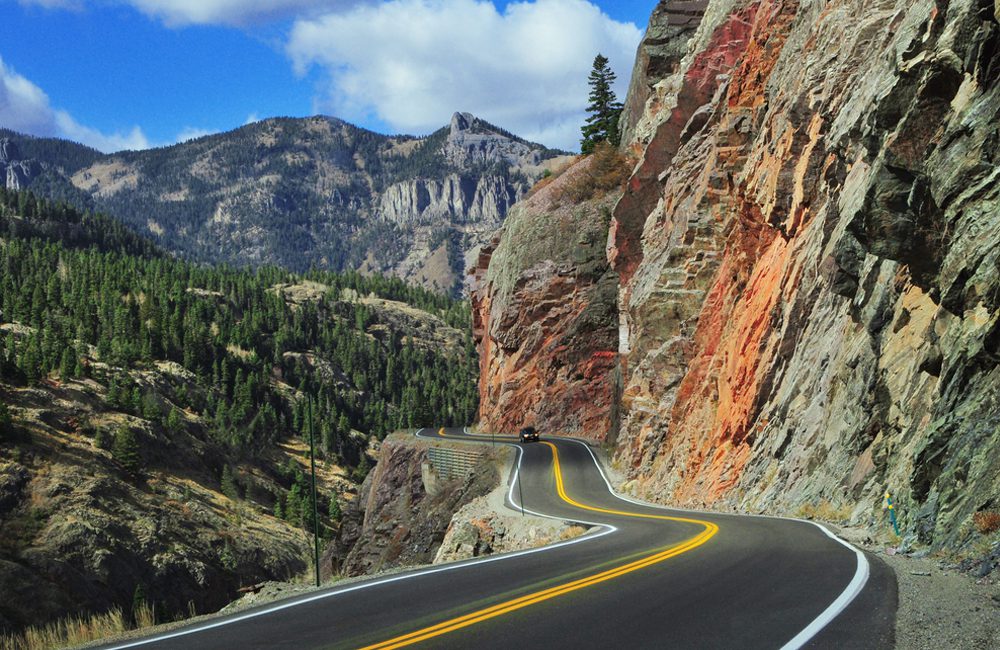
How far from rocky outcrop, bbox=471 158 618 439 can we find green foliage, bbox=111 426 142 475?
48691 millimetres

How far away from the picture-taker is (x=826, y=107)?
87.7 ft

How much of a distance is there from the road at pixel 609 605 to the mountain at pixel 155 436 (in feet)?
31.5

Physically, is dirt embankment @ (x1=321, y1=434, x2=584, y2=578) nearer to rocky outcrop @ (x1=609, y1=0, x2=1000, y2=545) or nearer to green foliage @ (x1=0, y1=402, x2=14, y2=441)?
rocky outcrop @ (x1=609, y1=0, x2=1000, y2=545)

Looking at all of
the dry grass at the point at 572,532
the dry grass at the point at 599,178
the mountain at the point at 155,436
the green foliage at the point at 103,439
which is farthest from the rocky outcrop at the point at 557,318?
the green foliage at the point at 103,439

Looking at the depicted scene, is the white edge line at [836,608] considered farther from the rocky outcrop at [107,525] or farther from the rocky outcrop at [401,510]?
the rocky outcrop at [107,525]

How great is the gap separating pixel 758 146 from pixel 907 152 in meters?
17.2

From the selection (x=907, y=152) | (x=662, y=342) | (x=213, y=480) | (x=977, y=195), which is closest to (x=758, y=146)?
(x=662, y=342)

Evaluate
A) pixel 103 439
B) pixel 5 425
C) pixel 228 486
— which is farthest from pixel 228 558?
pixel 5 425

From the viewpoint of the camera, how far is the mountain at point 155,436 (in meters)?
68.8

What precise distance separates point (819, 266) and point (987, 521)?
49.8 ft

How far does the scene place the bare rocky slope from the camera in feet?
45.4

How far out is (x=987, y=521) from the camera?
1077 cm

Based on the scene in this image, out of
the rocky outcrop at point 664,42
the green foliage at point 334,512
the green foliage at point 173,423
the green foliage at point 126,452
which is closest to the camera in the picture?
the rocky outcrop at point 664,42

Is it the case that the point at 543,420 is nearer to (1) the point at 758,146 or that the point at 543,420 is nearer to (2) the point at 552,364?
(2) the point at 552,364
